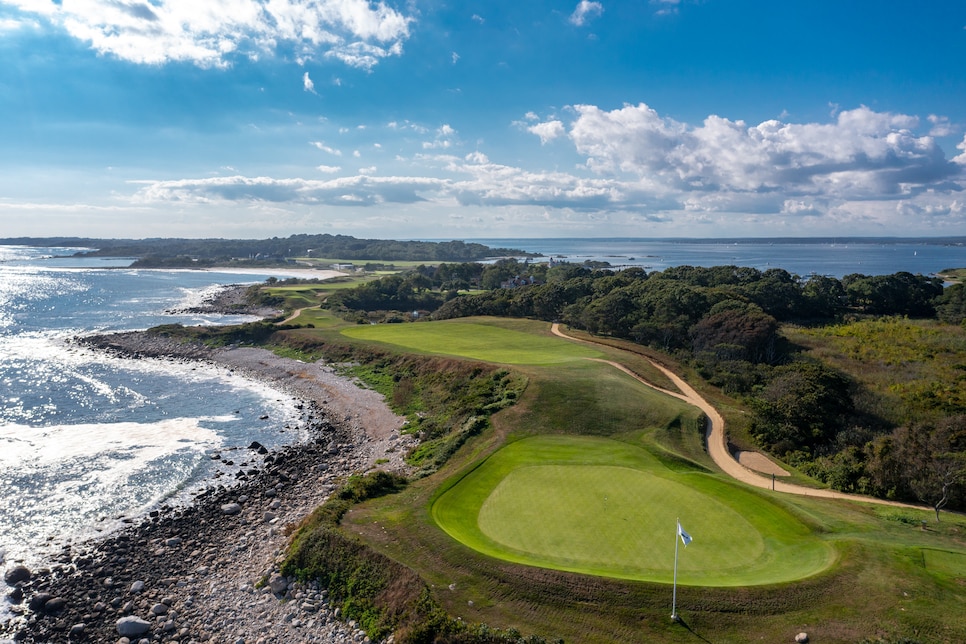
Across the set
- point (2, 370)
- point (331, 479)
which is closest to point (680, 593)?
point (331, 479)

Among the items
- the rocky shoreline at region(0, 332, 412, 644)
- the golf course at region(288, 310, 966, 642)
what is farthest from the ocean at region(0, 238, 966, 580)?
the golf course at region(288, 310, 966, 642)

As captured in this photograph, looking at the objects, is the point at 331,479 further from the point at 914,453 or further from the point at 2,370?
the point at 2,370

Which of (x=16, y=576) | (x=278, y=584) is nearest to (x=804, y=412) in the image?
(x=278, y=584)

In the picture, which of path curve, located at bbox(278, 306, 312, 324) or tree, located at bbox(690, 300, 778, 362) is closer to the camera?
tree, located at bbox(690, 300, 778, 362)

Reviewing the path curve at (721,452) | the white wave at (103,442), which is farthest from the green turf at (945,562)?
the white wave at (103,442)

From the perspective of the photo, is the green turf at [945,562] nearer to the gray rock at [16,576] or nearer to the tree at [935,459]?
the tree at [935,459]

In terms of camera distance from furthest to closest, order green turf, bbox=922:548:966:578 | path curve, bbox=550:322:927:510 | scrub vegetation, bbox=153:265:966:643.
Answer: path curve, bbox=550:322:927:510 < green turf, bbox=922:548:966:578 < scrub vegetation, bbox=153:265:966:643

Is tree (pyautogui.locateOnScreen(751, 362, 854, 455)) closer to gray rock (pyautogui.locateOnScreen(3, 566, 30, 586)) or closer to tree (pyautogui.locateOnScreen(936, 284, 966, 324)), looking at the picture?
gray rock (pyautogui.locateOnScreen(3, 566, 30, 586))
